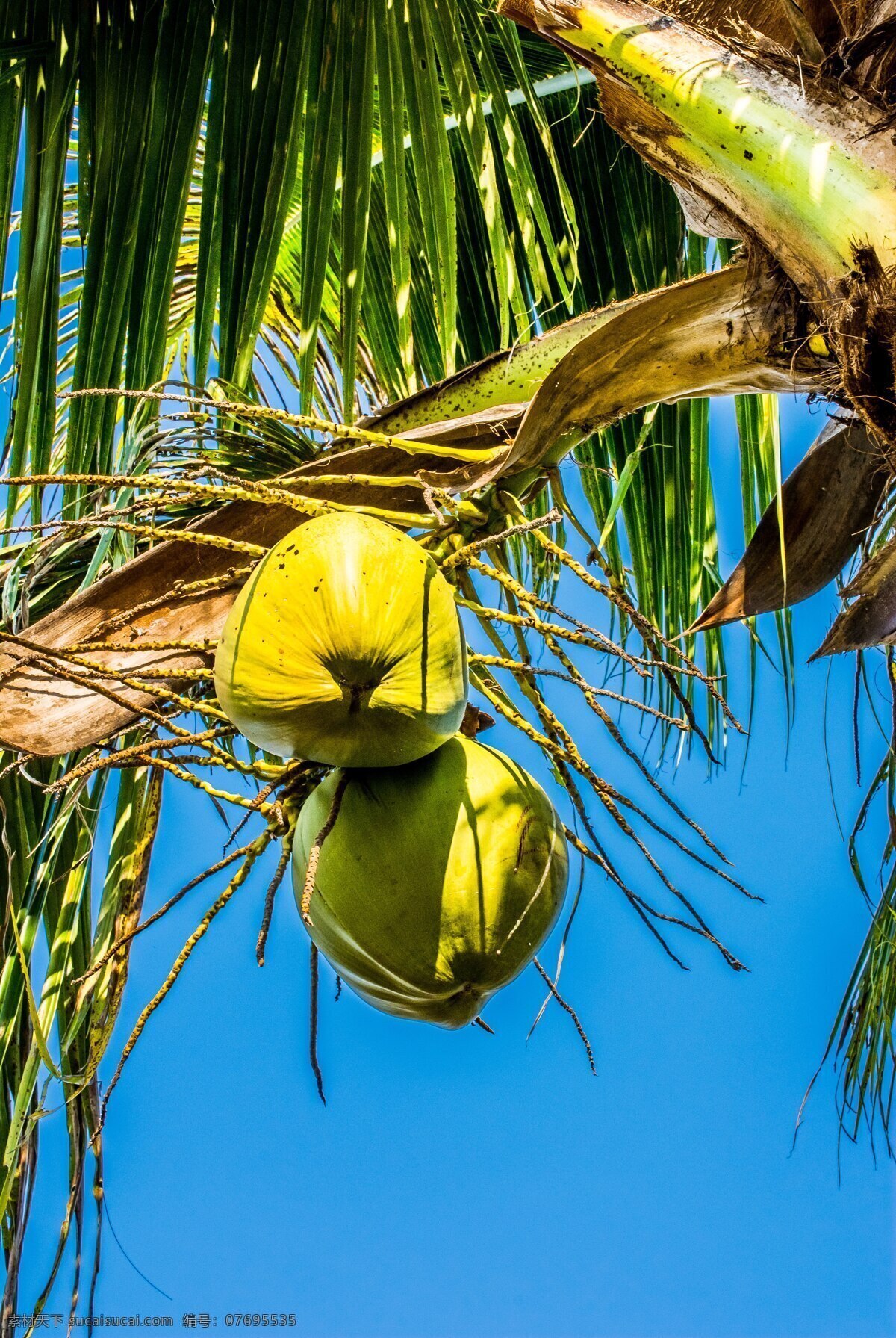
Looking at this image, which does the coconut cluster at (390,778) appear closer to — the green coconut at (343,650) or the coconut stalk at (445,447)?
the green coconut at (343,650)

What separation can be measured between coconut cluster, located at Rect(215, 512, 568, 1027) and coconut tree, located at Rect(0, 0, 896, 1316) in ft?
0.21

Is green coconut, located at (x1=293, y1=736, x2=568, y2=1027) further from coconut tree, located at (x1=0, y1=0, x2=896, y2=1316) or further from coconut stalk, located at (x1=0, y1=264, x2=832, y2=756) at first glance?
coconut stalk, located at (x1=0, y1=264, x2=832, y2=756)

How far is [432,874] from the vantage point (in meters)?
0.91

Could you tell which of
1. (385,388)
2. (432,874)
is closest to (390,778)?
(432,874)

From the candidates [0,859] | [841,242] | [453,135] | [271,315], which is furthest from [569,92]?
[0,859]

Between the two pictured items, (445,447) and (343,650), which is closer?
(343,650)

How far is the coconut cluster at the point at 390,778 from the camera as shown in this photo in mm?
845

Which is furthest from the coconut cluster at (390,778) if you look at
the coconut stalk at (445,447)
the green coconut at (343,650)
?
the coconut stalk at (445,447)

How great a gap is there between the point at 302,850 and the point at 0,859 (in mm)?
995

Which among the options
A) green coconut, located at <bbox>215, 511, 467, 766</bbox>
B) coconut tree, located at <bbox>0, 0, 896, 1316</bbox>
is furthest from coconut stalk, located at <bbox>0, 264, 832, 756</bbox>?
green coconut, located at <bbox>215, 511, 467, 766</bbox>

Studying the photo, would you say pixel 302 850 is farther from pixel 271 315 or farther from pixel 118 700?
pixel 271 315

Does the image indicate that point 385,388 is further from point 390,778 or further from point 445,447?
point 390,778

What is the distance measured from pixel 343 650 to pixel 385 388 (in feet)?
4.90

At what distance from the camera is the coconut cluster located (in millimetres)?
845
